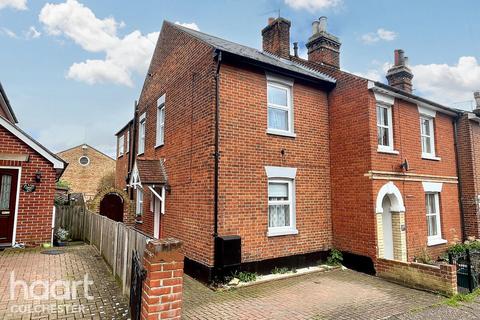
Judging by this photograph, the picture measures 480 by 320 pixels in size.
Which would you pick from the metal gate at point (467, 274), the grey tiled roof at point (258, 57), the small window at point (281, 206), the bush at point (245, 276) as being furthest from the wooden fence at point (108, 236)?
the metal gate at point (467, 274)

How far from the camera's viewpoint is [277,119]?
9.40 meters

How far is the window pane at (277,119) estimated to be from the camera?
9.24 meters

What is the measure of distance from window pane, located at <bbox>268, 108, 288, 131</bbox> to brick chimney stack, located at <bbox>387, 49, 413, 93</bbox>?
7647mm

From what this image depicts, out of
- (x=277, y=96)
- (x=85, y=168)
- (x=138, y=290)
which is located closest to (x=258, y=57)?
(x=277, y=96)

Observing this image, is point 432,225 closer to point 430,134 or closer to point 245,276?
point 430,134

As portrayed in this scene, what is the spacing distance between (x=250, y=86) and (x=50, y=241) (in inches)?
333

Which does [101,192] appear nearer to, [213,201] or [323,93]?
[213,201]

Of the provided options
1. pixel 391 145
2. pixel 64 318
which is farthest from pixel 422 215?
pixel 64 318

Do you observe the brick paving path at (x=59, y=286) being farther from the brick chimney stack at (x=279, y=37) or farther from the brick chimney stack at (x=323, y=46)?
the brick chimney stack at (x=323, y=46)

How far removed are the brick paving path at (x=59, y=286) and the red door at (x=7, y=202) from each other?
0.79 m

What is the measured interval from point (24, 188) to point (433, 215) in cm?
1437

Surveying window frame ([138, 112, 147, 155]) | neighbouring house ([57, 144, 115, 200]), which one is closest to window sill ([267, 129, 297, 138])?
window frame ([138, 112, 147, 155])

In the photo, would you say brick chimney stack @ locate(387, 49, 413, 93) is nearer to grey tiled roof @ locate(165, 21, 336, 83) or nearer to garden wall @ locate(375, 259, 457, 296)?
grey tiled roof @ locate(165, 21, 336, 83)

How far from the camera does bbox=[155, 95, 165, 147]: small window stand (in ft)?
38.3
